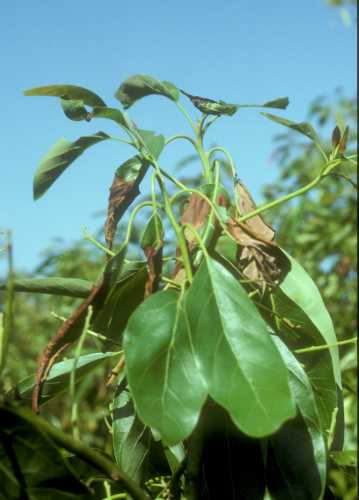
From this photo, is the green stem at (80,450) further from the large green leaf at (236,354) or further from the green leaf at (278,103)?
the green leaf at (278,103)

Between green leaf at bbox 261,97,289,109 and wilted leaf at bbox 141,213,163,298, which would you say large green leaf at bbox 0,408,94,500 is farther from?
green leaf at bbox 261,97,289,109

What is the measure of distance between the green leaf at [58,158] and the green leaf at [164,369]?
0.17 metres

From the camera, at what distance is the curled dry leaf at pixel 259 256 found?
0.65m

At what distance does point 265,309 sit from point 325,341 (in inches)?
2.2

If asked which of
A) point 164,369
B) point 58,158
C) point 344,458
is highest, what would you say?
point 58,158

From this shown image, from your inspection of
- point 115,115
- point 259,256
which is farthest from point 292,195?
point 115,115

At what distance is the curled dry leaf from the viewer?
25.7 inches

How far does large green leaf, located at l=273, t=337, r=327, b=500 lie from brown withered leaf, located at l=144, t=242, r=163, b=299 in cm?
11

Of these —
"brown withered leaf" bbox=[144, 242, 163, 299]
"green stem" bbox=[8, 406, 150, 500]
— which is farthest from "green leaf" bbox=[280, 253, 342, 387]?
"green stem" bbox=[8, 406, 150, 500]

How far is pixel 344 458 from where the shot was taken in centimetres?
66

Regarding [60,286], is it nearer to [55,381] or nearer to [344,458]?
[55,381]

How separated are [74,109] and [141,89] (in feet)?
0.20

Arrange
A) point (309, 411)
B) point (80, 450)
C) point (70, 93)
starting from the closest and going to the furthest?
point (80, 450) → point (309, 411) → point (70, 93)

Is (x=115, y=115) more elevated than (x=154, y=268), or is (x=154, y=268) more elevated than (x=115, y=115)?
(x=115, y=115)
